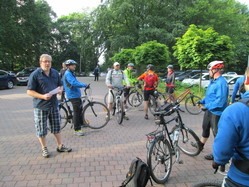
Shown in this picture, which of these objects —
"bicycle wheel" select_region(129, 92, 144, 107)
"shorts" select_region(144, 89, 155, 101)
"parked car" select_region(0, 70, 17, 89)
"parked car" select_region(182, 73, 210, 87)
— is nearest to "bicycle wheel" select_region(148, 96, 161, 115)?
"shorts" select_region(144, 89, 155, 101)

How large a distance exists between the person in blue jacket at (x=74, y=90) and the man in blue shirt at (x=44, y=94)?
85cm

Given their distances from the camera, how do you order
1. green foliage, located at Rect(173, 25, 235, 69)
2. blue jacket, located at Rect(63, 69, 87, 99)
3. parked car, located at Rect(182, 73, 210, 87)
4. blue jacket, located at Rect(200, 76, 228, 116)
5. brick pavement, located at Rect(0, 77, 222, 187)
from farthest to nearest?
parked car, located at Rect(182, 73, 210, 87) → green foliage, located at Rect(173, 25, 235, 69) → blue jacket, located at Rect(63, 69, 87, 99) → blue jacket, located at Rect(200, 76, 228, 116) → brick pavement, located at Rect(0, 77, 222, 187)

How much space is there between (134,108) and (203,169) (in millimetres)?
5451

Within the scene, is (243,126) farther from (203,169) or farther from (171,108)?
(203,169)

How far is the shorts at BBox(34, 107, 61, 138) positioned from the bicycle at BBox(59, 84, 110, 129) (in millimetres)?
1474

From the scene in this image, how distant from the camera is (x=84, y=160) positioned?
391 cm

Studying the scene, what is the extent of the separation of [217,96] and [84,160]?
2753mm

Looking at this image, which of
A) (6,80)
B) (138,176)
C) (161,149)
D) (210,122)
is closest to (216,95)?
(210,122)

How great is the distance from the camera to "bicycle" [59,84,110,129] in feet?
18.9

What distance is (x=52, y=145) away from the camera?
468 cm

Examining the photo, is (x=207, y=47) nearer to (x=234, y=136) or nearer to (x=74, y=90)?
(x=74, y=90)

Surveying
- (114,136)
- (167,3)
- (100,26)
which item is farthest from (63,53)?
(114,136)

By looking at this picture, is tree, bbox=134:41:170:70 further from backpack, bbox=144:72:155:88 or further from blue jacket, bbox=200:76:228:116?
blue jacket, bbox=200:76:228:116

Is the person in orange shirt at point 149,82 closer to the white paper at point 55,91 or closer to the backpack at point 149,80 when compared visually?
the backpack at point 149,80
